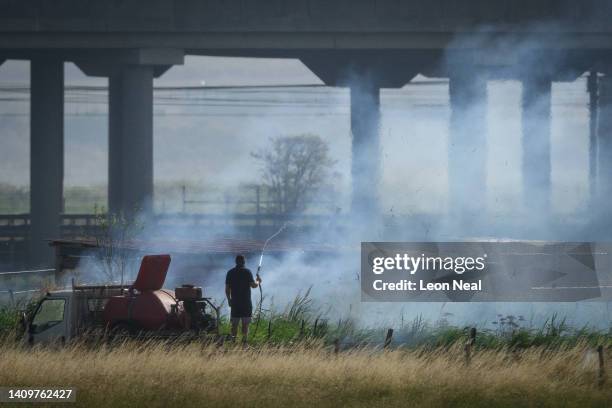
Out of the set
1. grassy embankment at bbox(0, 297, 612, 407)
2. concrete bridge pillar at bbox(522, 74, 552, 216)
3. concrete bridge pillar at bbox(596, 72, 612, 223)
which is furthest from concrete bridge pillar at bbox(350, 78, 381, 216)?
grassy embankment at bbox(0, 297, 612, 407)

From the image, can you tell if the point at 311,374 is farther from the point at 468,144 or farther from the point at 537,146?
the point at 537,146

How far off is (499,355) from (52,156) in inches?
1410

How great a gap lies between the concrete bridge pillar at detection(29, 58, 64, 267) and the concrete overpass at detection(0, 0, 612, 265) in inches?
3.7

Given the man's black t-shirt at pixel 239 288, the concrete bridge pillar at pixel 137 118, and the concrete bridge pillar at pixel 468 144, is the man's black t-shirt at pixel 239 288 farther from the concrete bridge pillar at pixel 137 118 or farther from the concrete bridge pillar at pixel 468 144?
the concrete bridge pillar at pixel 468 144

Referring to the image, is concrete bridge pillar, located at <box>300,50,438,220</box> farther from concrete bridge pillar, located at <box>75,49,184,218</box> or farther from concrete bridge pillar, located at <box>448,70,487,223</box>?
concrete bridge pillar, located at <box>75,49,184,218</box>

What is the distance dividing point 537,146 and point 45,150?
21304mm

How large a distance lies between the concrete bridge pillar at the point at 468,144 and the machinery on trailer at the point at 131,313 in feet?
96.4

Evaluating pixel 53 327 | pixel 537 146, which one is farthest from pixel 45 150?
pixel 53 327

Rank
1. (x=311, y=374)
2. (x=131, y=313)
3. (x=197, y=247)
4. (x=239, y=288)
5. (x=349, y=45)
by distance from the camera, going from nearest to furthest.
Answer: (x=311, y=374) < (x=131, y=313) < (x=239, y=288) < (x=197, y=247) < (x=349, y=45)

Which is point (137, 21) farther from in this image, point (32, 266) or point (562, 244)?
point (562, 244)

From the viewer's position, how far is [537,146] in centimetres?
4716

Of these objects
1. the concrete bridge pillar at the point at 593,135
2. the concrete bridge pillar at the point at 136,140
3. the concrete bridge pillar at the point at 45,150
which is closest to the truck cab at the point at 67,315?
the concrete bridge pillar at the point at 136,140

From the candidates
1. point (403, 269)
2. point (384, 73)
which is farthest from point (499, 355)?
point (384, 73)

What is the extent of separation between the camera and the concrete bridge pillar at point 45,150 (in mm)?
47875
